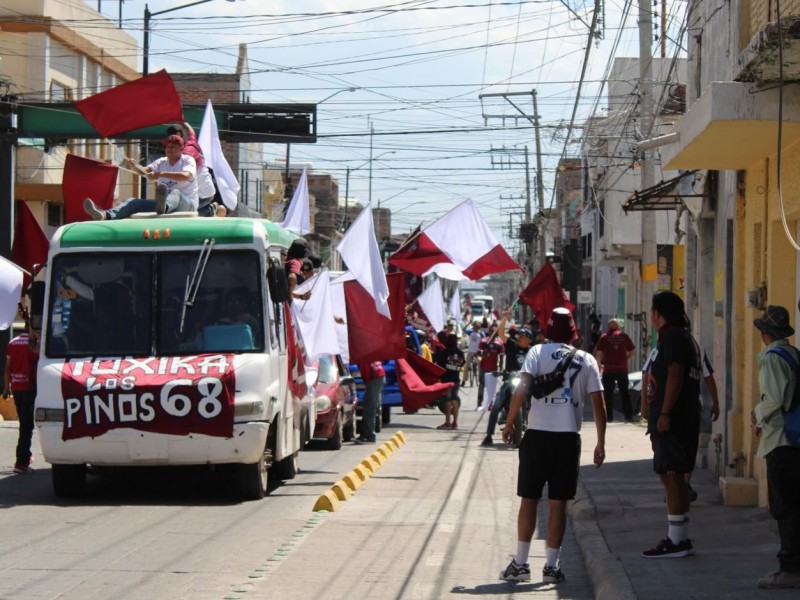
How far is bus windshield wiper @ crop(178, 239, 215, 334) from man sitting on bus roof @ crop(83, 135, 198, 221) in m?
1.10

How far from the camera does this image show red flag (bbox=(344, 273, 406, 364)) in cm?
1744

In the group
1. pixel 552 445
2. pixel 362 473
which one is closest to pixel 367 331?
pixel 362 473

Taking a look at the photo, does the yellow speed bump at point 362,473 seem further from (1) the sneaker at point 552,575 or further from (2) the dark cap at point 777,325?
(2) the dark cap at point 777,325

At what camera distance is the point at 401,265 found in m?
22.0

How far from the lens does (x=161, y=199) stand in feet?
45.3

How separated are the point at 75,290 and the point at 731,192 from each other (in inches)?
292

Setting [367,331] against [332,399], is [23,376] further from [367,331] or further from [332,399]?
[332,399]

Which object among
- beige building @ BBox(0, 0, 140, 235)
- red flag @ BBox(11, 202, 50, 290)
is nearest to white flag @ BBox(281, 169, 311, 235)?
red flag @ BBox(11, 202, 50, 290)

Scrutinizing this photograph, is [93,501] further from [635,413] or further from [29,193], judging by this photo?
[29,193]

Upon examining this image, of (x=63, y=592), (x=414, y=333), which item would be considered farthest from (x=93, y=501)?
(x=414, y=333)

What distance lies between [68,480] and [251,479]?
72.5 inches

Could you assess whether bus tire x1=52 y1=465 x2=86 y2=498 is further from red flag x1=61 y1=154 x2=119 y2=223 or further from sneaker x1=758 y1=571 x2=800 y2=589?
sneaker x1=758 y1=571 x2=800 y2=589

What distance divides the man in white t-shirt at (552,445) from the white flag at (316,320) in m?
6.68

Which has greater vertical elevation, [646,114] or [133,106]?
[646,114]
